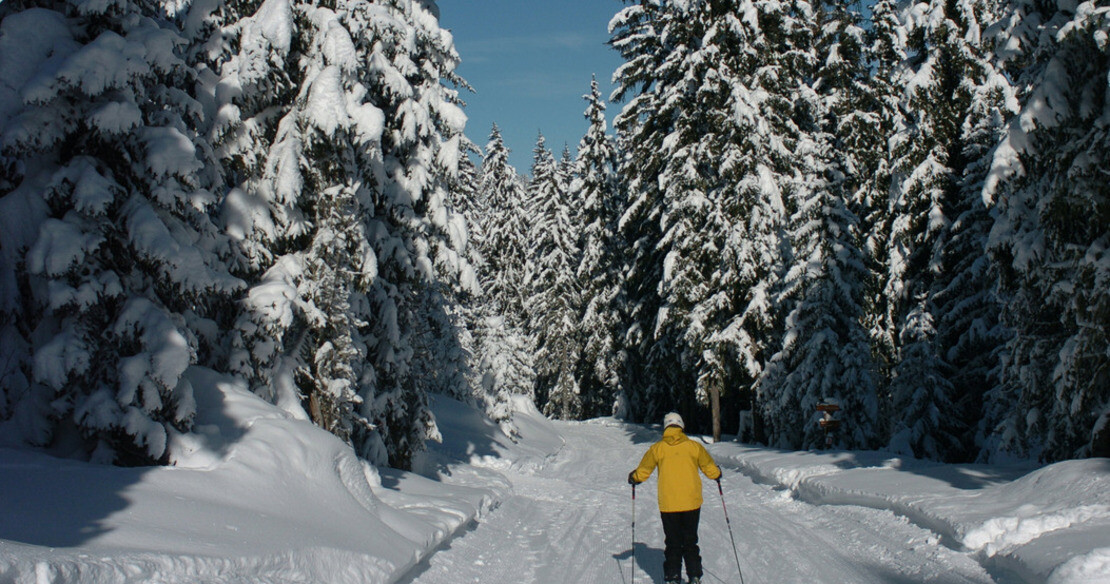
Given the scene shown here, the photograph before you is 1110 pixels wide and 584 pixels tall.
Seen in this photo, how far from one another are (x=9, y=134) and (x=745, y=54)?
2086 cm

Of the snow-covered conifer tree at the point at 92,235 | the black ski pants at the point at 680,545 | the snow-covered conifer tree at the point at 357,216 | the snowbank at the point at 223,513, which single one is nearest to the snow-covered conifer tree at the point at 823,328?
the snow-covered conifer tree at the point at 357,216

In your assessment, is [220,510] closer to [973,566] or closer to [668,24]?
[973,566]

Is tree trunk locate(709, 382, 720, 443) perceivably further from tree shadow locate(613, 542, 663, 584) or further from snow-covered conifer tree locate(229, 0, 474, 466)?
tree shadow locate(613, 542, 663, 584)

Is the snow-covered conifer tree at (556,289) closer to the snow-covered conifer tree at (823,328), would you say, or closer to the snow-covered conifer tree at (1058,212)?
the snow-covered conifer tree at (823,328)

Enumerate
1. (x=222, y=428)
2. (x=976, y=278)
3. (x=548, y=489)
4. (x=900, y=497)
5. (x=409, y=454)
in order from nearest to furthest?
(x=222, y=428) → (x=900, y=497) → (x=409, y=454) → (x=548, y=489) → (x=976, y=278)

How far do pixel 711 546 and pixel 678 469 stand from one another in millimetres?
2761

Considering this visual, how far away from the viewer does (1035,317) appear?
1201 centimetres

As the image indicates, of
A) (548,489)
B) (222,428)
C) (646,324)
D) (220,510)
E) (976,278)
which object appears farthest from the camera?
(646,324)

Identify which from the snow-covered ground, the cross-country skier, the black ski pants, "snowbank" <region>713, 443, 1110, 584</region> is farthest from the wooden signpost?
the black ski pants

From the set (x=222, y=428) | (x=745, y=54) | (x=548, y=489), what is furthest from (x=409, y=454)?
(x=745, y=54)

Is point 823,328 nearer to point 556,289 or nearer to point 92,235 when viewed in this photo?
point 92,235

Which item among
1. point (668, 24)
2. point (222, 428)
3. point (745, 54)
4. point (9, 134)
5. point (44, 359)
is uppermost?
point (668, 24)

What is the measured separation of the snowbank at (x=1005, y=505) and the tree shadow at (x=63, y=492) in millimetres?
7945

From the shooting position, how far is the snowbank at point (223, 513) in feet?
17.6
